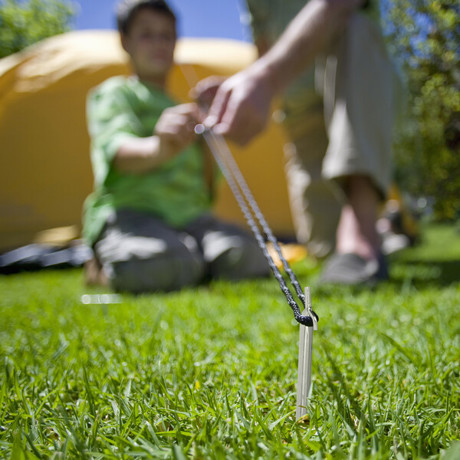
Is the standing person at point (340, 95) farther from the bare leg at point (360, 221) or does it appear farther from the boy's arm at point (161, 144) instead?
the boy's arm at point (161, 144)

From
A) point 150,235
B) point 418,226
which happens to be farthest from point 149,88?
point 418,226

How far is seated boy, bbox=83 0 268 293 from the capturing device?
1576 mm

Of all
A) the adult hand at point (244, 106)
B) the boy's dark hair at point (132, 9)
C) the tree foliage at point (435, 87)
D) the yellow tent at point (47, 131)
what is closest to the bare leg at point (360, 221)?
the tree foliage at point (435, 87)

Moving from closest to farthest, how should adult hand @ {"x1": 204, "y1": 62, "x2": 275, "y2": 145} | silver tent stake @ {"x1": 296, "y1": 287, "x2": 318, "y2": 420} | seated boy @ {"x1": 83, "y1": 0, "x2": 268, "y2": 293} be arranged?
silver tent stake @ {"x1": 296, "y1": 287, "x2": 318, "y2": 420}
adult hand @ {"x1": 204, "y1": 62, "x2": 275, "y2": 145}
seated boy @ {"x1": 83, "y1": 0, "x2": 268, "y2": 293}

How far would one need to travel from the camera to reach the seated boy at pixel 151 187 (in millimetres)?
1576

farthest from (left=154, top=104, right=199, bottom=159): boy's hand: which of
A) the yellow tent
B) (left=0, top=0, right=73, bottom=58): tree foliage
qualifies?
(left=0, top=0, right=73, bottom=58): tree foliage

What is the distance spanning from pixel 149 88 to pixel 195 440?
6.10 ft

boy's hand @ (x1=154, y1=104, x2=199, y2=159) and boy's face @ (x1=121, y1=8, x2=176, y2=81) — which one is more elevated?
boy's face @ (x1=121, y1=8, x2=176, y2=81)

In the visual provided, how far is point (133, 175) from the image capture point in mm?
1801

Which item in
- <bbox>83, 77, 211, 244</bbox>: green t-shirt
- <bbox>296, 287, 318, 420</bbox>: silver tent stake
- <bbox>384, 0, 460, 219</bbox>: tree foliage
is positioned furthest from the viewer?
<bbox>83, 77, 211, 244</bbox>: green t-shirt

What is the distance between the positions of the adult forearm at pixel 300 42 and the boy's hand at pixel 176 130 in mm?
341

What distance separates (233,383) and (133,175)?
1.33 m

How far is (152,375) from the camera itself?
0.61 meters

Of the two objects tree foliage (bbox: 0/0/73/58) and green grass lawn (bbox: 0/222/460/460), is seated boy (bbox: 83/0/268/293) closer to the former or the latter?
green grass lawn (bbox: 0/222/460/460)
